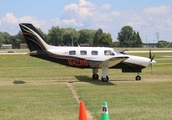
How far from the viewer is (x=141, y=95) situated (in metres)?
13.1

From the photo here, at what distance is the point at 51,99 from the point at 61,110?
7.21ft

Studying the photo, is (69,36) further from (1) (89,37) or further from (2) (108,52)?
(2) (108,52)

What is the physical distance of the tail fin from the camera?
18.7m

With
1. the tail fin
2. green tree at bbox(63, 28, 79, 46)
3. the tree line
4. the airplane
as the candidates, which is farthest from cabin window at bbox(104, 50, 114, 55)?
green tree at bbox(63, 28, 79, 46)

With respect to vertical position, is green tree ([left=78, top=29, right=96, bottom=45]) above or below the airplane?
above

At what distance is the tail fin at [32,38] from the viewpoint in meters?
18.7

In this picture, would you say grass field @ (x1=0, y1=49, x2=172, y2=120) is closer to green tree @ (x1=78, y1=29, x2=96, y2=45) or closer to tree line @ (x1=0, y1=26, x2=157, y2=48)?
tree line @ (x1=0, y1=26, x2=157, y2=48)

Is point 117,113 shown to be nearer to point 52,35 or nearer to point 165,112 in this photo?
point 165,112

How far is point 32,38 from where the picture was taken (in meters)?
18.8

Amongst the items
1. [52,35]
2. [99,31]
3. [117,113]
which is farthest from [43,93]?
[99,31]

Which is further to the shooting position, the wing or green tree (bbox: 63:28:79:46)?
green tree (bbox: 63:28:79:46)

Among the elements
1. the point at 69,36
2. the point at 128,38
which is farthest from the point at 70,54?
the point at 128,38

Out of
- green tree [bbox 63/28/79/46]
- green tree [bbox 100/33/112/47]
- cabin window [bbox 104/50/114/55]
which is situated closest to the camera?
cabin window [bbox 104/50/114/55]

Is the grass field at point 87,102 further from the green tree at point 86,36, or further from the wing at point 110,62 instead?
the green tree at point 86,36
